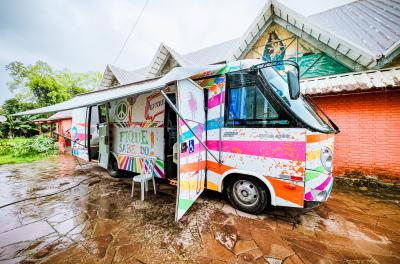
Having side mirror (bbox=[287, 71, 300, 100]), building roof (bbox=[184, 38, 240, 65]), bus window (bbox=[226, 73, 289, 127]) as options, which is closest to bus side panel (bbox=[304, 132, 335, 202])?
bus window (bbox=[226, 73, 289, 127])

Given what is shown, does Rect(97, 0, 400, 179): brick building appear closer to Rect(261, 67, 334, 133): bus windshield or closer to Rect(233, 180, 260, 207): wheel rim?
Rect(261, 67, 334, 133): bus windshield

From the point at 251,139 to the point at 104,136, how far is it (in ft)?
16.8

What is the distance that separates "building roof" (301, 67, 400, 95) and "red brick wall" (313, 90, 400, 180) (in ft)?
1.67

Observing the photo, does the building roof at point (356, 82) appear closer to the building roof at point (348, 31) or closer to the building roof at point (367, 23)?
the building roof at point (348, 31)

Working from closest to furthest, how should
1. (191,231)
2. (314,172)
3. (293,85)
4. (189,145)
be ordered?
(293,85) < (314,172) < (191,231) < (189,145)

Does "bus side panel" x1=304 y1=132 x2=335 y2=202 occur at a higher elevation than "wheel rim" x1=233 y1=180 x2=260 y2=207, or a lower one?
higher

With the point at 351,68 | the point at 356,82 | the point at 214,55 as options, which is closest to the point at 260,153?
the point at 356,82

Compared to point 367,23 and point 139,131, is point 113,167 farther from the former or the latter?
point 367,23

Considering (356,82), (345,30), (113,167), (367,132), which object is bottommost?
(113,167)

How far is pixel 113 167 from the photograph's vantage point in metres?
6.15

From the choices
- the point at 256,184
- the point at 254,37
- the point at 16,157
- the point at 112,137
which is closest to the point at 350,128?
the point at 256,184

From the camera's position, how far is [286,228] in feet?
9.91

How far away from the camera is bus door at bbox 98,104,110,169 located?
5758 mm

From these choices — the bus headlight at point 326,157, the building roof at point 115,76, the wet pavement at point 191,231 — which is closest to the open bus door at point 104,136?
the wet pavement at point 191,231
